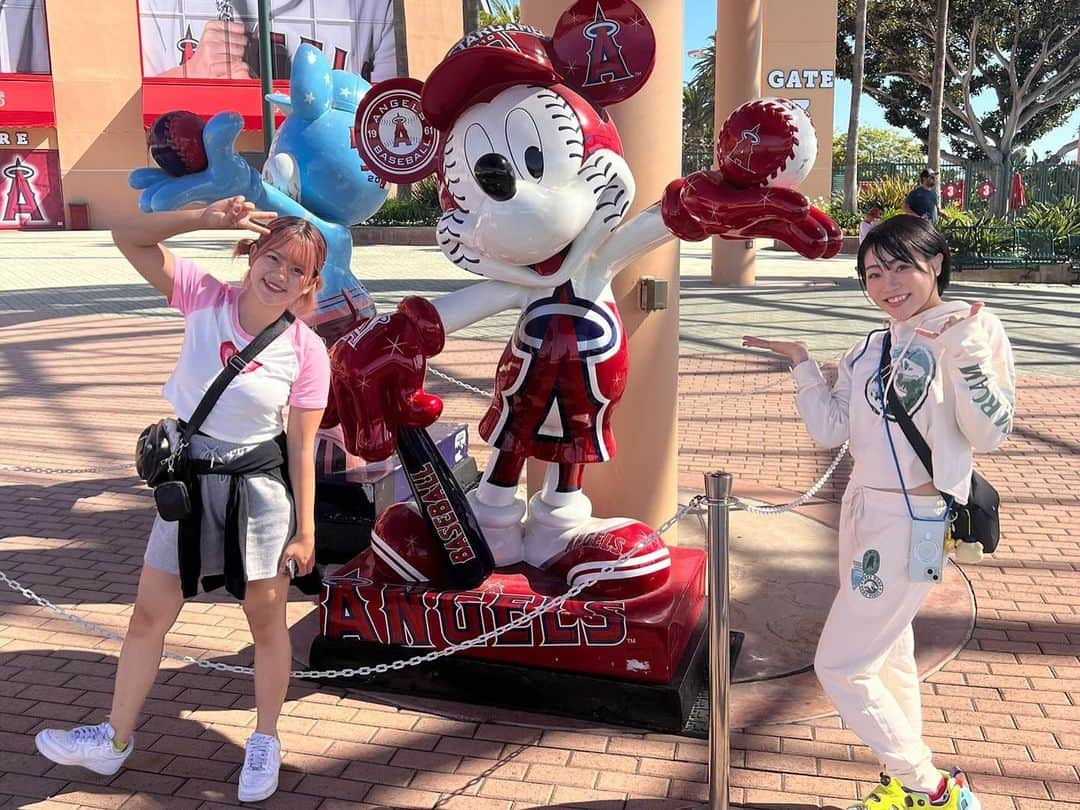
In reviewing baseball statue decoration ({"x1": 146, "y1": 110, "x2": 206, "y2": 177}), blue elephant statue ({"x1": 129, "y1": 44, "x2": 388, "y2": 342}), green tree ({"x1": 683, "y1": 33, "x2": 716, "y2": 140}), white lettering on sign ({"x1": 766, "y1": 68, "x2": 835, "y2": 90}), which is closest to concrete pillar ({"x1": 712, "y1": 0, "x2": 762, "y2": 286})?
blue elephant statue ({"x1": 129, "y1": 44, "x2": 388, "y2": 342})

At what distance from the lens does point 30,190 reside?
30516mm

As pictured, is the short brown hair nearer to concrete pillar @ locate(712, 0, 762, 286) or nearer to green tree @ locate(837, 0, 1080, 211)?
concrete pillar @ locate(712, 0, 762, 286)

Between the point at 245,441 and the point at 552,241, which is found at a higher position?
the point at 552,241

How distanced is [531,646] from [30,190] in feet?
105

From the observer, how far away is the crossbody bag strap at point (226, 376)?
2865 millimetres

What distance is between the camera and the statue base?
344cm

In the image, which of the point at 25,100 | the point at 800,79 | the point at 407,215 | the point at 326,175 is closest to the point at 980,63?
the point at 800,79

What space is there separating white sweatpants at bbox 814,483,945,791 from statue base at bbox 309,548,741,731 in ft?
2.50

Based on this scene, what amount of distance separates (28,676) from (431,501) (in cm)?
171

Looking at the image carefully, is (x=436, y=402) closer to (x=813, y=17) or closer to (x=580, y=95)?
(x=580, y=95)

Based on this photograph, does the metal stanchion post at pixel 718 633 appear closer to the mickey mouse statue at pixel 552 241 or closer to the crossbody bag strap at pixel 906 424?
the crossbody bag strap at pixel 906 424

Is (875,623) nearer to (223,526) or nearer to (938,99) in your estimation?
(223,526)

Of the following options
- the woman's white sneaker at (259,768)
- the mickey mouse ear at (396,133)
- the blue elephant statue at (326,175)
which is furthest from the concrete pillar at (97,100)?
the woman's white sneaker at (259,768)

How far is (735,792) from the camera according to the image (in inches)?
121
